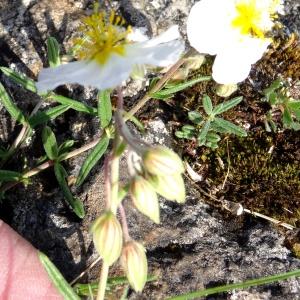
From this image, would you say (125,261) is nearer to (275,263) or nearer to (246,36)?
(275,263)

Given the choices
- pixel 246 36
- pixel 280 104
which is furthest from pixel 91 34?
pixel 280 104

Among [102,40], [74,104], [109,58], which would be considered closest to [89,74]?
[109,58]

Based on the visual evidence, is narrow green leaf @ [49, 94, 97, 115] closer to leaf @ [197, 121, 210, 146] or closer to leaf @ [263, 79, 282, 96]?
leaf @ [197, 121, 210, 146]

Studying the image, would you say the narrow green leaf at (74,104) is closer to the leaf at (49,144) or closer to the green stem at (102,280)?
the leaf at (49,144)

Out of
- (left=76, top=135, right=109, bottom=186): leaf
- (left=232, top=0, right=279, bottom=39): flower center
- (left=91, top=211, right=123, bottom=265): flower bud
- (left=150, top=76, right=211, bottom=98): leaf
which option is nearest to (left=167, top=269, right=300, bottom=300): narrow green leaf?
(left=91, top=211, right=123, bottom=265): flower bud

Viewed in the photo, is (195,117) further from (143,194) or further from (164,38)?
(143,194)
